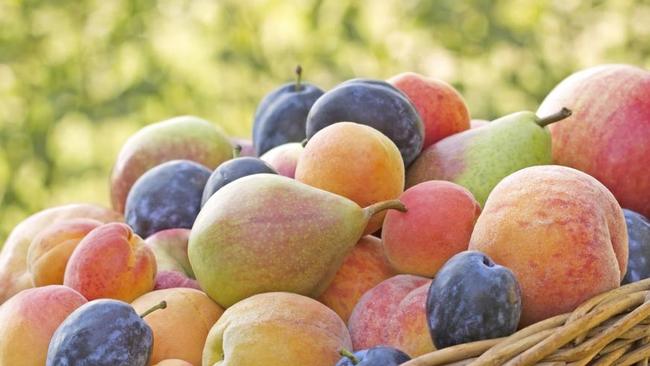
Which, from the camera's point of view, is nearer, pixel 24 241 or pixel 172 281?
pixel 172 281

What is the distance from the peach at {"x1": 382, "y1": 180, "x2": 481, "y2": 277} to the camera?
1.16 m

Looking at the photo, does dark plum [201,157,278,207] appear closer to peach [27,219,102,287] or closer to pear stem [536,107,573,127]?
peach [27,219,102,287]

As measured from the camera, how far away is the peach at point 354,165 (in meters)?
1.21

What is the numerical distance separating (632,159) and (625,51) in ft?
6.24

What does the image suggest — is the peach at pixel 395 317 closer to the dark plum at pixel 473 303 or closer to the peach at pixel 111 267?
the dark plum at pixel 473 303

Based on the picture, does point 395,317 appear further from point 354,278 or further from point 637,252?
point 637,252

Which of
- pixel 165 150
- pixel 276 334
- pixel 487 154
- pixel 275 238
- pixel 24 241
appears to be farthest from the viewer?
pixel 165 150

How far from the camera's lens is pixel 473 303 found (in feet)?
3.11

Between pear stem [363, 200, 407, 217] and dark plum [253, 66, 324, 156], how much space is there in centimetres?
45

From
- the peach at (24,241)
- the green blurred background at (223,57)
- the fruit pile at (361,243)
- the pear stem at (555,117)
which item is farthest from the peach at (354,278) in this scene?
the green blurred background at (223,57)

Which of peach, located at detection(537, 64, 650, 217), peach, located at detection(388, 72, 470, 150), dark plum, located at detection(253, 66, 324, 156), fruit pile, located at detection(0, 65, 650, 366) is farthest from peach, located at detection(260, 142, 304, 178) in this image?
peach, located at detection(537, 64, 650, 217)

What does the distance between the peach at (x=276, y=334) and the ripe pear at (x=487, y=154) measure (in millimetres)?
388

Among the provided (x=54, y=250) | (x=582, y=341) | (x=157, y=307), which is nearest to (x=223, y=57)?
(x=54, y=250)

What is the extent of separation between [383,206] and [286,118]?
1.60ft
